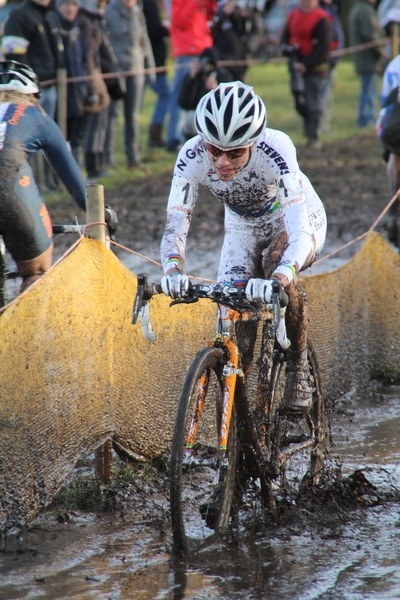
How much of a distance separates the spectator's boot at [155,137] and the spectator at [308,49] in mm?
3150

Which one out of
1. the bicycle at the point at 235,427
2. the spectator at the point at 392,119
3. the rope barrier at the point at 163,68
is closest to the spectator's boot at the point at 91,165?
→ the rope barrier at the point at 163,68

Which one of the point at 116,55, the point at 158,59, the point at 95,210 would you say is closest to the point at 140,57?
the point at 116,55

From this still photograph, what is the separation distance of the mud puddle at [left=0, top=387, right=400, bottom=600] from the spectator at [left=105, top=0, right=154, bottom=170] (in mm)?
10833

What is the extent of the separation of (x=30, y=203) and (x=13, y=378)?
1779 millimetres

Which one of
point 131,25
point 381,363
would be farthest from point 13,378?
point 131,25

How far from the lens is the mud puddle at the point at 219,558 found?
160 inches

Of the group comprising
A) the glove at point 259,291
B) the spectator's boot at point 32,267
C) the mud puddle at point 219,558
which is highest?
the spectator's boot at point 32,267

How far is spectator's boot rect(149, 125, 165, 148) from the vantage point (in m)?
17.2

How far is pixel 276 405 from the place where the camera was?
5.31 m

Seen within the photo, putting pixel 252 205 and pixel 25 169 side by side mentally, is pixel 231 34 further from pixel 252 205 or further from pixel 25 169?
pixel 252 205

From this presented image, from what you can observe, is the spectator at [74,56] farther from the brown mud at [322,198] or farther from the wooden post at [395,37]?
the wooden post at [395,37]

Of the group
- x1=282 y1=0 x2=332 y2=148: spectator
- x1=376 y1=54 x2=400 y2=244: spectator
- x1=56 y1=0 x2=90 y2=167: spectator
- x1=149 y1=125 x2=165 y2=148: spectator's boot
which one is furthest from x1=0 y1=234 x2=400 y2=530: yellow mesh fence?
x1=282 y1=0 x2=332 y2=148: spectator

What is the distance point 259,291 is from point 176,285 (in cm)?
40

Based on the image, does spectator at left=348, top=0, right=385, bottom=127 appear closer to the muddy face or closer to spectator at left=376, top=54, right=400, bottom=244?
spectator at left=376, top=54, right=400, bottom=244
